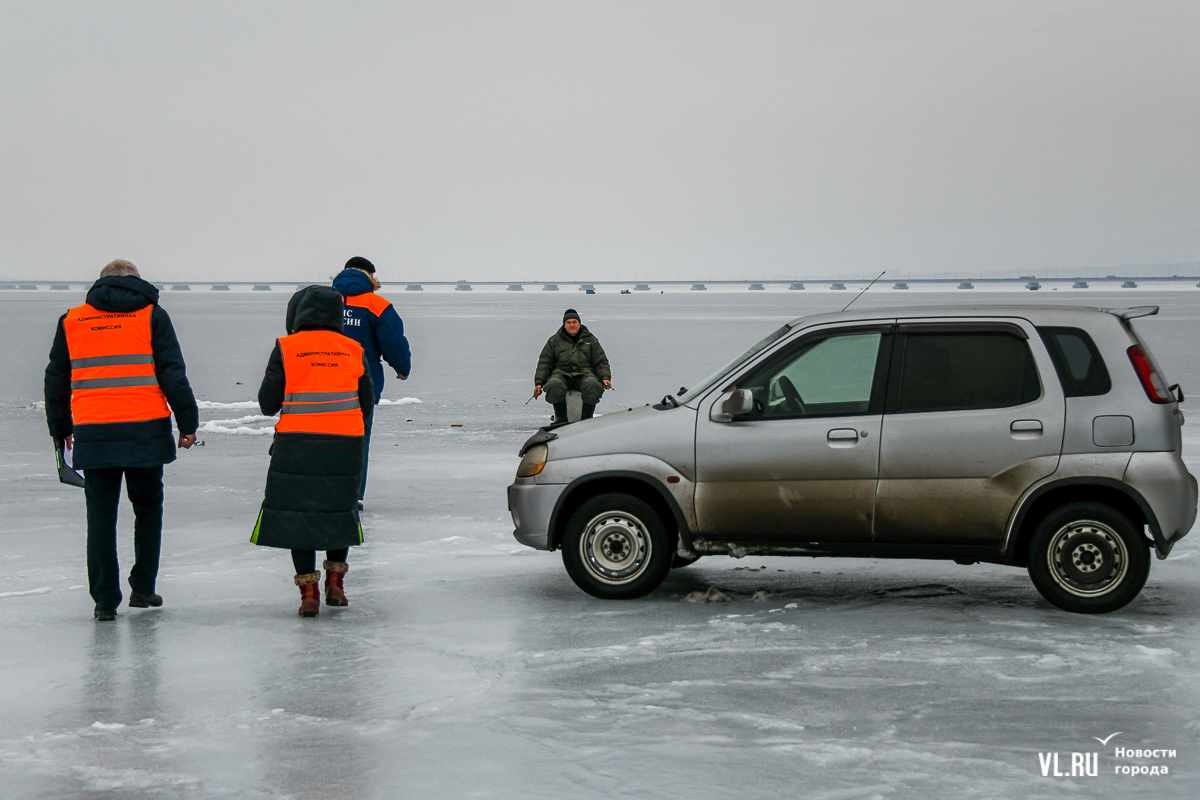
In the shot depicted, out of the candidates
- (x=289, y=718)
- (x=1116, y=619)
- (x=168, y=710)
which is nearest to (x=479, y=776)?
(x=289, y=718)

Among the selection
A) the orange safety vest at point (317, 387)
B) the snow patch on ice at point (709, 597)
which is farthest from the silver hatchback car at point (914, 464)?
the orange safety vest at point (317, 387)

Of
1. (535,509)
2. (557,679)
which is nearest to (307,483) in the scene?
(535,509)

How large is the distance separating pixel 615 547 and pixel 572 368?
20.6 ft

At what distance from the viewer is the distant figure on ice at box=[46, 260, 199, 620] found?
23.6 feet

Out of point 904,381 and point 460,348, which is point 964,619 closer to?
point 904,381

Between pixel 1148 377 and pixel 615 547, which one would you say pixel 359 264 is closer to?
pixel 615 547

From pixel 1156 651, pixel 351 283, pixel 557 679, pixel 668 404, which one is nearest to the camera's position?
pixel 557 679

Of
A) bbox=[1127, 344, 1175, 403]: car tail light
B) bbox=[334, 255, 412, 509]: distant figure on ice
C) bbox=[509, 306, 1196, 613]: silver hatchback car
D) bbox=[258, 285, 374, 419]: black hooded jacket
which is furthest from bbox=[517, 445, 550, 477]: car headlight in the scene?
bbox=[1127, 344, 1175, 403]: car tail light

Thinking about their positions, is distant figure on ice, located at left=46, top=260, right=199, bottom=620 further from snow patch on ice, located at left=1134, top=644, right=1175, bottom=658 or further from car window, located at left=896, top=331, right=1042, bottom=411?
snow patch on ice, located at left=1134, top=644, right=1175, bottom=658

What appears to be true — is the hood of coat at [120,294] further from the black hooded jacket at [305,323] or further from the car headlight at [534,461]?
the car headlight at [534,461]

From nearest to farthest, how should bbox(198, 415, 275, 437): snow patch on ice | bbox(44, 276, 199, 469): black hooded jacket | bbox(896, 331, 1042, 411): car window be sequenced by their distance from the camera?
1. bbox(44, 276, 199, 469): black hooded jacket
2. bbox(896, 331, 1042, 411): car window
3. bbox(198, 415, 275, 437): snow patch on ice

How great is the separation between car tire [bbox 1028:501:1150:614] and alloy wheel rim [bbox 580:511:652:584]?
7.06 feet

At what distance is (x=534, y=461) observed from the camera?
7922 mm

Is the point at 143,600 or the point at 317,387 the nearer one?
the point at 317,387
